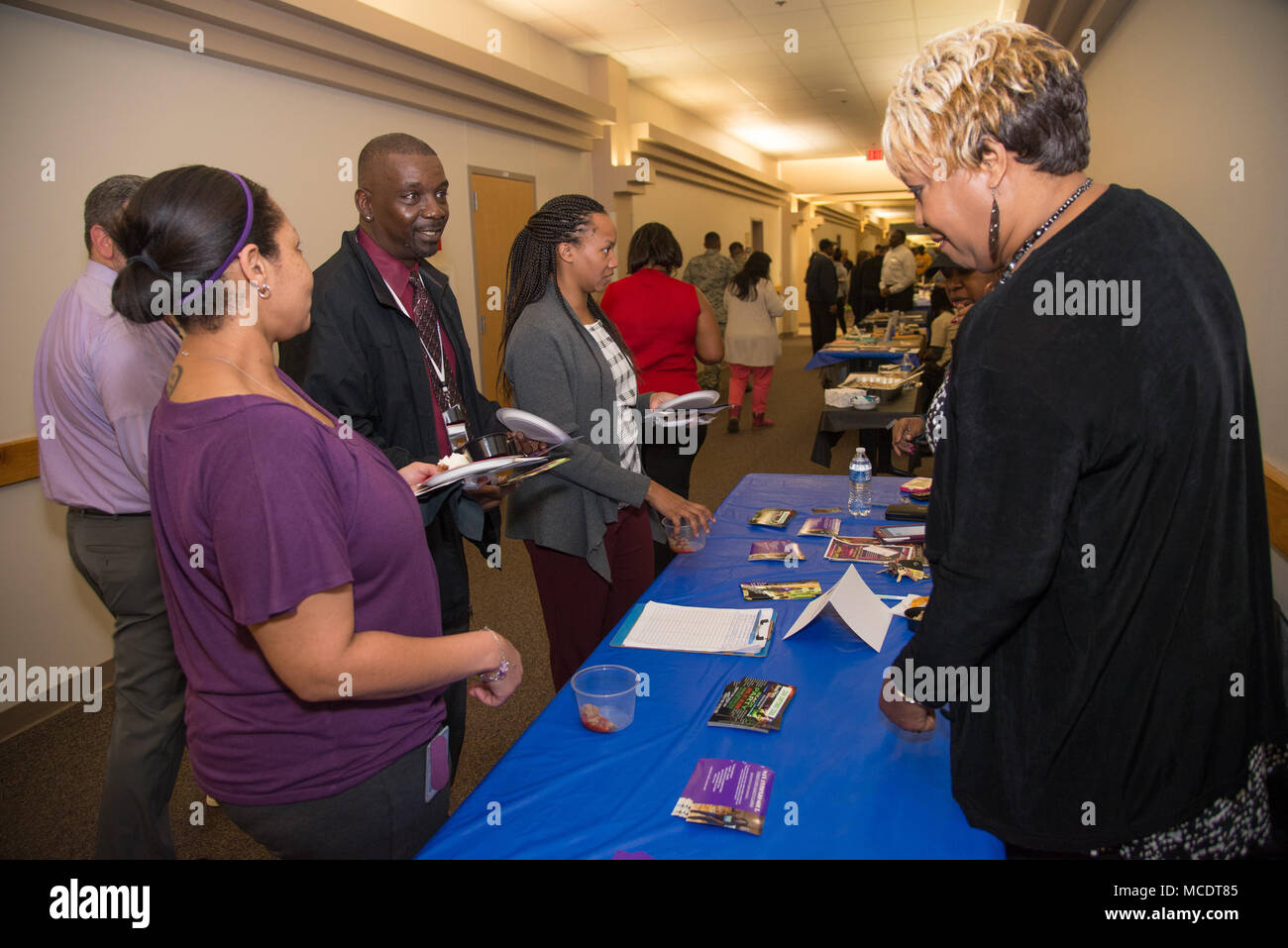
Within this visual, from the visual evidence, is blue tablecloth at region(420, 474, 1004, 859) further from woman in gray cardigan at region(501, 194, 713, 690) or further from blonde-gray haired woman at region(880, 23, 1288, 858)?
woman in gray cardigan at region(501, 194, 713, 690)

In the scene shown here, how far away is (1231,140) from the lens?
2.35m

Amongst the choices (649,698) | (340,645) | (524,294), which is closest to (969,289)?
(524,294)

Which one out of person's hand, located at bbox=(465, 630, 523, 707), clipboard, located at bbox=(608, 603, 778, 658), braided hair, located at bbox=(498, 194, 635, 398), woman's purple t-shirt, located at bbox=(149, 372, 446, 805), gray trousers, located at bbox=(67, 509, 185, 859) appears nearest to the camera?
woman's purple t-shirt, located at bbox=(149, 372, 446, 805)

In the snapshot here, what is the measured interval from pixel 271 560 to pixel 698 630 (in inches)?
37.8

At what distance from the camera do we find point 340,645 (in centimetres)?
94

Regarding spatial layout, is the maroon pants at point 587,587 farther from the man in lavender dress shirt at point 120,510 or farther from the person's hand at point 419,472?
the man in lavender dress shirt at point 120,510

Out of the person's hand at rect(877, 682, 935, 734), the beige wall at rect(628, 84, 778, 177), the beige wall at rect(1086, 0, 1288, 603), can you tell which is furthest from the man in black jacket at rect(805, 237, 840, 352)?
the person's hand at rect(877, 682, 935, 734)

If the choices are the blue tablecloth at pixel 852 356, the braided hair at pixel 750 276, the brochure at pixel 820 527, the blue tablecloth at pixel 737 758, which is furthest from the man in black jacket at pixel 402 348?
the braided hair at pixel 750 276

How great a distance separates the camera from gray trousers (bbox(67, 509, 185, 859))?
6.02ft

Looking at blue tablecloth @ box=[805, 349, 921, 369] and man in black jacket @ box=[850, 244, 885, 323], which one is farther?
man in black jacket @ box=[850, 244, 885, 323]

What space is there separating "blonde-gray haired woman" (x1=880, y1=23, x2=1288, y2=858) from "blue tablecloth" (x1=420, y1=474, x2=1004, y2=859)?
155 mm

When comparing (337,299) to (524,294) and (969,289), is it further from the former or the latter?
(969,289)

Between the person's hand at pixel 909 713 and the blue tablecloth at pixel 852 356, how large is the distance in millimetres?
4566

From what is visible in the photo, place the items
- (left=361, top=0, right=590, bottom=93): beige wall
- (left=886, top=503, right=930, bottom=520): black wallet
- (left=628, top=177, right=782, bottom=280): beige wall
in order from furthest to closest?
(left=628, top=177, right=782, bottom=280): beige wall
(left=361, top=0, right=590, bottom=93): beige wall
(left=886, top=503, right=930, bottom=520): black wallet
